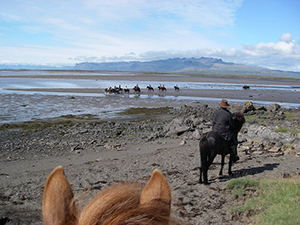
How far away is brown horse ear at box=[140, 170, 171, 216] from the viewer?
919mm

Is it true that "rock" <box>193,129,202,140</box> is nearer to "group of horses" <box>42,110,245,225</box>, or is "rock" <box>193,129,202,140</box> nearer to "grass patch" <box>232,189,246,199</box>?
"grass patch" <box>232,189,246,199</box>

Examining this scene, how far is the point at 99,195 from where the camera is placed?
89 centimetres

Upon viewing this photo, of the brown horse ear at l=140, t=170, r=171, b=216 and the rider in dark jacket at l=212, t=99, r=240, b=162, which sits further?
the rider in dark jacket at l=212, t=99, r=240, b=162

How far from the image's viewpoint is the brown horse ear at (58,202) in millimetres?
906

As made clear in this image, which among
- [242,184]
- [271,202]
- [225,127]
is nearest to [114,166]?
[225,127]

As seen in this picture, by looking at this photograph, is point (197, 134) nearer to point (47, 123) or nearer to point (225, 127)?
point (225, 127)

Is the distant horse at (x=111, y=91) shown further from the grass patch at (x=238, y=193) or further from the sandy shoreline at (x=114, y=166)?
the grass patch at (x=238, y=193)

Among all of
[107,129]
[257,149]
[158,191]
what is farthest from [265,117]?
[158,191]

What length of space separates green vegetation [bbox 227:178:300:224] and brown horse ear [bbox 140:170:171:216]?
155 inches

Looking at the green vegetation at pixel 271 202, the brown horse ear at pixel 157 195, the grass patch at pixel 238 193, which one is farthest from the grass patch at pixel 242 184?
the brown horse ear at pixel 157 195

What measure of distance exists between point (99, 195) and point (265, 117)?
19.8 metres

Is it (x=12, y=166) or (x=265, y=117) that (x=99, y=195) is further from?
(x=265, y=117)

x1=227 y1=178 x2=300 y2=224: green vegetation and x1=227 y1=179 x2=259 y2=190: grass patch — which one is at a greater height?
x1=227 y1=178 x2=300 y2=224: green vegetation

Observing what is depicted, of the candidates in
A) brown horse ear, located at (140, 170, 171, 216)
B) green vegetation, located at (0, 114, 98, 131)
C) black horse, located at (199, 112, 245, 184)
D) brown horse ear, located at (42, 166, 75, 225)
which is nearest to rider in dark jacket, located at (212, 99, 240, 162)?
black horse, located at (199, 112, 245, 184)
